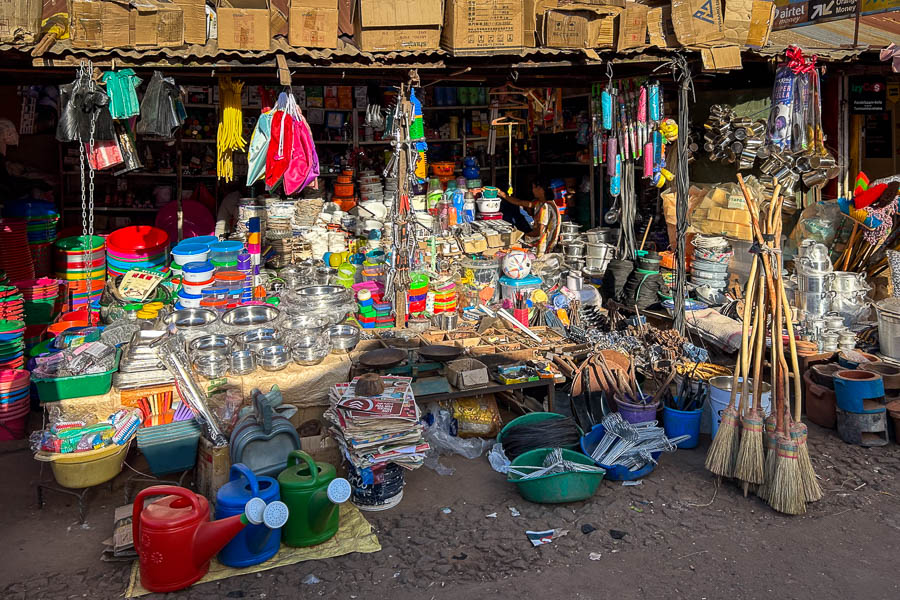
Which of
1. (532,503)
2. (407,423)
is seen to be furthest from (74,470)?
(532,503)

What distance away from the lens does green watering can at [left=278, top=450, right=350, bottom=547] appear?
5027 mm

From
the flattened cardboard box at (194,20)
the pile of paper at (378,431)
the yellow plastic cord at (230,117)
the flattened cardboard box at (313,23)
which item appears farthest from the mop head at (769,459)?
the flattened cardboard box at (194,20)

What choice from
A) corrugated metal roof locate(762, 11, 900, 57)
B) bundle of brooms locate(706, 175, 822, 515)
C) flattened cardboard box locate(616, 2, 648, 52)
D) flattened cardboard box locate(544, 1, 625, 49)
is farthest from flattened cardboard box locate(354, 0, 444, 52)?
corrugated metal roof locate(762, 11, 900, 57)

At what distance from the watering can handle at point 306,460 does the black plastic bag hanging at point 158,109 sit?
383 centimetres

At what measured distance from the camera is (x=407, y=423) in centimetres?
571

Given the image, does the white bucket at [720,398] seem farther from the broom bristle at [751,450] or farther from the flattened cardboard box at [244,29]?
the flattened cardboard box at [244,29]

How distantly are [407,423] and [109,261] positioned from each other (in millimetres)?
5742

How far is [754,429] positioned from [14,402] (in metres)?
6.16

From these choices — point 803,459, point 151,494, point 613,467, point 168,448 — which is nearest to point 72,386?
point 168,448

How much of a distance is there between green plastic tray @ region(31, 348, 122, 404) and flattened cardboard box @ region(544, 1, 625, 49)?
527 cm

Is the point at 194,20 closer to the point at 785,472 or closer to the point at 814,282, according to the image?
the point at 785,472

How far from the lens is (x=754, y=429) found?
5.66 metres

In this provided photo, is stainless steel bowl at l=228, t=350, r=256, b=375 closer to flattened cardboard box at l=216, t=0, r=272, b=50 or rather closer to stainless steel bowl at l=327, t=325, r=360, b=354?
stainless steel bowl at l=327, t=325, r=360, b=354

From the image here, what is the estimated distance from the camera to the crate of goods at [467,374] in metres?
6.69
